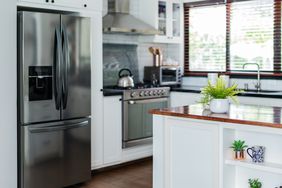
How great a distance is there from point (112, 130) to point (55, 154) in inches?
40.4

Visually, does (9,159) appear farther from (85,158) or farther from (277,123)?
(277,123)

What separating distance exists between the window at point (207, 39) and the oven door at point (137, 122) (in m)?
1.17

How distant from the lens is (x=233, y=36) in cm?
583

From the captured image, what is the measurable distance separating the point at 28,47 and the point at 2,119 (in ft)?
2.35

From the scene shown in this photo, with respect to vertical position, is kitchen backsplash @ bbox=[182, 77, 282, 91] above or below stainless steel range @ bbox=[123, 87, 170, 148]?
above

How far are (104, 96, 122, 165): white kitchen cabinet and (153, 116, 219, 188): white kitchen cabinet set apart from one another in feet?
4.96

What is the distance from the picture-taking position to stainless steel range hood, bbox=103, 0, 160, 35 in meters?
5.28

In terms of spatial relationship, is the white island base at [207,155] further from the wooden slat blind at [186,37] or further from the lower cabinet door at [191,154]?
the wooden slat blind at [186,37]

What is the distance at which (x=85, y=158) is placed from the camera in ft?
14.3

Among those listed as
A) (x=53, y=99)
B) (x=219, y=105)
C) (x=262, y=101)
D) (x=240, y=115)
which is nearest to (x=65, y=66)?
(x=53, y=99)

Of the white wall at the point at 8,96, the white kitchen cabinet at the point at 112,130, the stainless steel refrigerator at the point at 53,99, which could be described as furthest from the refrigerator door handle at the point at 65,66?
the white kitchen cabinet at the point at 112,130

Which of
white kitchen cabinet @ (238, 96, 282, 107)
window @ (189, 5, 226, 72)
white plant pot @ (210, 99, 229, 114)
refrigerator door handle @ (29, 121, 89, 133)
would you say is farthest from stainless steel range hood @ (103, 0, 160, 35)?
white plant pot @ (210, 99, 229, 114)

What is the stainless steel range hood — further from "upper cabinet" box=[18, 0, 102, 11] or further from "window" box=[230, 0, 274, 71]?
"window" box=[230, 0, 274, 71]

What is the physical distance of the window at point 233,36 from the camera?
5441 millimetres
